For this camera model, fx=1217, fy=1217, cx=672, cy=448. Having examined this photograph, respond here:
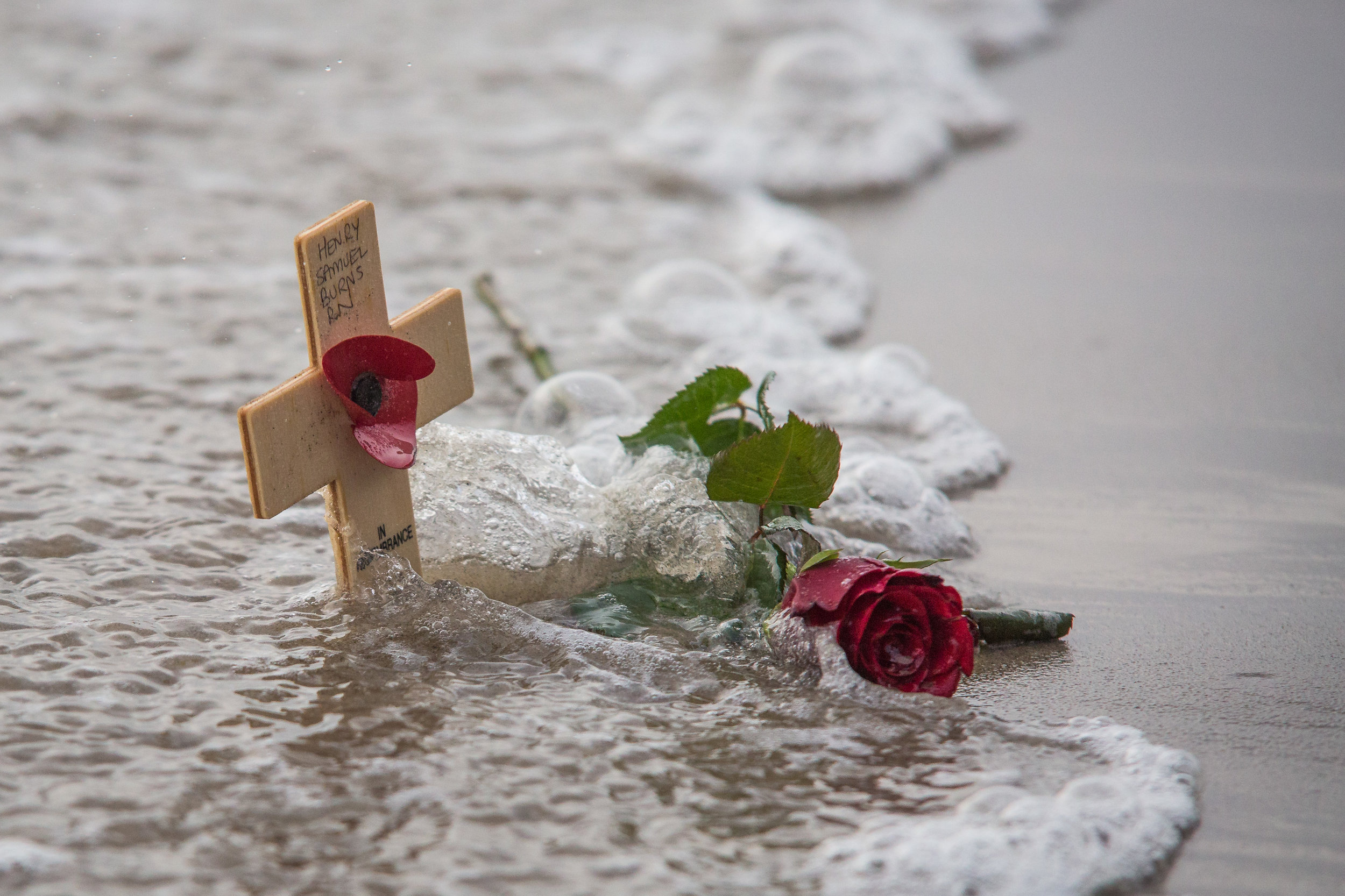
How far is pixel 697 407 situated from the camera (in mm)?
1914

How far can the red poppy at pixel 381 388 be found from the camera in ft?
5.26

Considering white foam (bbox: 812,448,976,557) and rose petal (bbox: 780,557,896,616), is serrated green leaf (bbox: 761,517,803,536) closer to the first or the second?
rose petal (bbox: 780,557,896,616)

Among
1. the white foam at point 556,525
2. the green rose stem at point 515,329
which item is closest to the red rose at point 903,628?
the white foam at point 556,525

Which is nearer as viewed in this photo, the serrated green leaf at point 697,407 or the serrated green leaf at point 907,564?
the serrated green leaf at point 907,564

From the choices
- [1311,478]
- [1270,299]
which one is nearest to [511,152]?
[1270,299]

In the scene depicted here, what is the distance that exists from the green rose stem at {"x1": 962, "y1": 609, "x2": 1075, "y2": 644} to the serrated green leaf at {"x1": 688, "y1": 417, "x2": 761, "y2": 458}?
0.45 metres

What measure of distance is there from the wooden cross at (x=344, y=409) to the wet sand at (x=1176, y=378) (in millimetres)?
915

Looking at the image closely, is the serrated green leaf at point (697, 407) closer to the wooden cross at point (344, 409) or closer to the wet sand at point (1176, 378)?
the wooden cross at point (344, 409)

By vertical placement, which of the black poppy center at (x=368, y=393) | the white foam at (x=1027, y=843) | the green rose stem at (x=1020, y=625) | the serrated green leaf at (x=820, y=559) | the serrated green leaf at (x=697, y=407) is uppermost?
the black poppy center at (x=368, y=393)

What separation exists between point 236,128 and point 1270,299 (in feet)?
11.7

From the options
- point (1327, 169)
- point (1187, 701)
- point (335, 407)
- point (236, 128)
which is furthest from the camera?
point (236, 128)

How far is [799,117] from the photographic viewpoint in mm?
4797

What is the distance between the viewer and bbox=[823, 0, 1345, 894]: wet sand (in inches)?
67.9

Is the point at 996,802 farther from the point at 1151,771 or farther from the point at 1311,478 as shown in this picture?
the point at 1311,478
